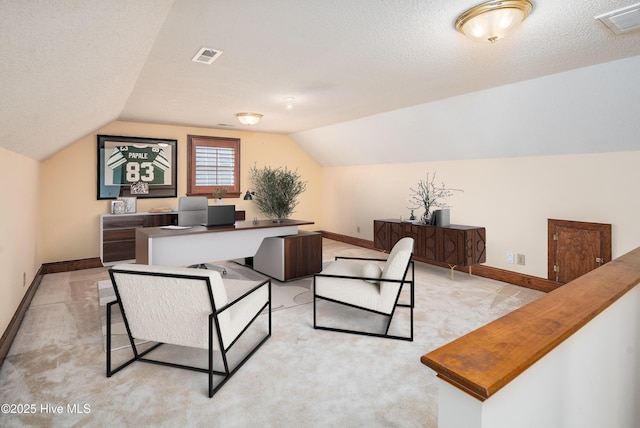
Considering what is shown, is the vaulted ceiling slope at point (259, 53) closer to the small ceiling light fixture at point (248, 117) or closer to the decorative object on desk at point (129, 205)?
the small ceiling light fixture at point (248, 117)

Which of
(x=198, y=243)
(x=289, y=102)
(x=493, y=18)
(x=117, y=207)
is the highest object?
(x=289, y=102)

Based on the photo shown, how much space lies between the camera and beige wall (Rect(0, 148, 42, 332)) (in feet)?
Result: 9.45

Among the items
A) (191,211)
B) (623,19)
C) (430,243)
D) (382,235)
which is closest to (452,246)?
(430,243)

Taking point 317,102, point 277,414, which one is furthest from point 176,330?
point 317,102

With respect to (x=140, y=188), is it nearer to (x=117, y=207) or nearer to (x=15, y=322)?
(x=117, y=207)

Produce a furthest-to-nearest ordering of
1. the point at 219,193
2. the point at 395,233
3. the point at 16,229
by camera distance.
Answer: the point at 219,193 → the point at 395,233 → the point at 16,229

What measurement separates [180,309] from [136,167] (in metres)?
4.53

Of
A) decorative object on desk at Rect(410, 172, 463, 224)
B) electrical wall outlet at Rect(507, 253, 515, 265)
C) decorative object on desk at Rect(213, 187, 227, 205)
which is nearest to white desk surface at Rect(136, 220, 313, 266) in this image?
decorative object on desk at Rect(213, 187, 227, 205)

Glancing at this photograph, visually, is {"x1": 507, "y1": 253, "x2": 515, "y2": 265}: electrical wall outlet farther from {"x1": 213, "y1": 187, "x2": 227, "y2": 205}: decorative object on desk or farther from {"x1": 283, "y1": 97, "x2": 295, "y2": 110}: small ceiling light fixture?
{"x1": 213, "y1": 187, "x2": 227, "y2": 205}: decorative object on desk

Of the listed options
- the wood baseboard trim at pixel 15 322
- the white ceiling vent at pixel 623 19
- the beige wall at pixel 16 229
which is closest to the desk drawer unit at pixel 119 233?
the beige wall at pixel 16 229

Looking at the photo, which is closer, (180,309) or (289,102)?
(180,309)

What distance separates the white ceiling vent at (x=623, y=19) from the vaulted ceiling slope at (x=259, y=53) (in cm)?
7

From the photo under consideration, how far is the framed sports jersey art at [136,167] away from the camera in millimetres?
5738

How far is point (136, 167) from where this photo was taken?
600 centimetres
